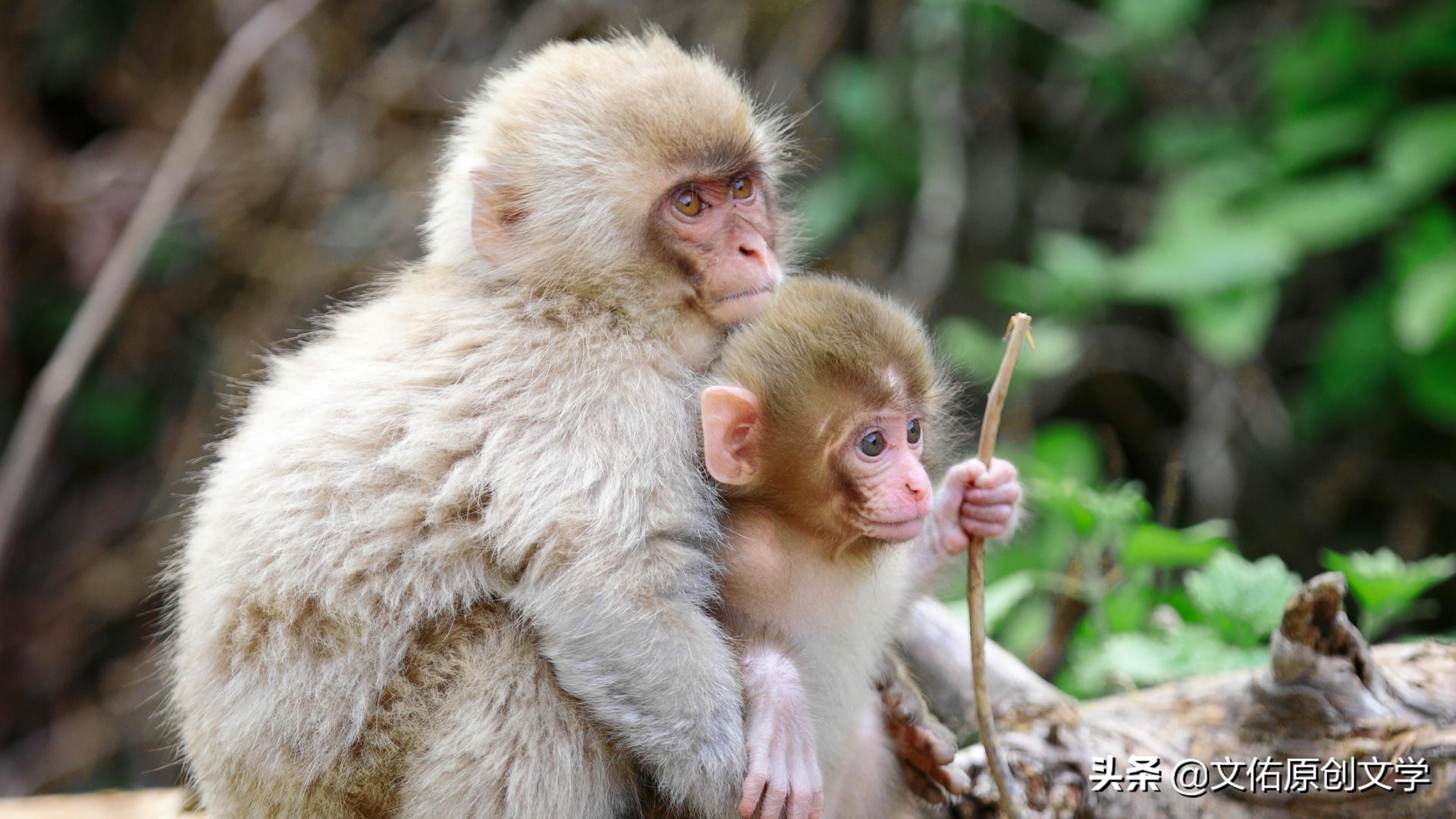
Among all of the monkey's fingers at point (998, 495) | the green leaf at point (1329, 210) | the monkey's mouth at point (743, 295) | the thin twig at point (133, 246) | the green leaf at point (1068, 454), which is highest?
the green leaf at point (1329, 210)

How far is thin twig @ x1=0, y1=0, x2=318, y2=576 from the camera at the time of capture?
18.9 ft

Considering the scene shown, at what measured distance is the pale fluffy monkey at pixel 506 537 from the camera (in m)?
2.71

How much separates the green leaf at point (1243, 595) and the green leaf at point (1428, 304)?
5.81 ft

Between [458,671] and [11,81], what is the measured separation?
660 centimetres

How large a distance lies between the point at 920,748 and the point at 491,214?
1.76 m

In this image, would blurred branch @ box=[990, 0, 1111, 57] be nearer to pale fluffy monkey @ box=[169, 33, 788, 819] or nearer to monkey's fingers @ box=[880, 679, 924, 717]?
pale fluffy monkey @ box=[169, 33, 788, 819]

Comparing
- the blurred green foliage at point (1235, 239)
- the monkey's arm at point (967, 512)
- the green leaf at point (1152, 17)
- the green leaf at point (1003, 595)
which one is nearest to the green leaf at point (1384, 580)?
the blurred green foliage at point (1235, 239)

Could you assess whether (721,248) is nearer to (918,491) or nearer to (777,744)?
(918,491)

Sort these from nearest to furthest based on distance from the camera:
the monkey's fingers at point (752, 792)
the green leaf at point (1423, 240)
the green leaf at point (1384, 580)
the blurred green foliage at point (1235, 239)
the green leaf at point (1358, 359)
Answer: the monkey's fingers at point (752, 792) → the green leaf at point (1384, 580) → the blurred green foliage at point (1235, 239) → the green leaf at point (1423, 240) → the green leaf at point (1358, 359)

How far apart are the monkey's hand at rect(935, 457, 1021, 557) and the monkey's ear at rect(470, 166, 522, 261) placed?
132cm

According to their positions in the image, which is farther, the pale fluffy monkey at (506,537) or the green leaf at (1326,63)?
the green leaf at (1326,63)

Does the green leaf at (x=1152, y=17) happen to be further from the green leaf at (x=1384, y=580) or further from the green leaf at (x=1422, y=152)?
the green leaf at (x=1384, y=580)

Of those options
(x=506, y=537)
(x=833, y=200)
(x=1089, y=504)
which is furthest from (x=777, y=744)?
(x=833, y=200)

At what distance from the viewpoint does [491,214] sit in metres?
3.27
